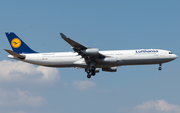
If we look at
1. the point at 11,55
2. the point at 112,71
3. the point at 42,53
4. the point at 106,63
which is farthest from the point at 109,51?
the point at 11,55

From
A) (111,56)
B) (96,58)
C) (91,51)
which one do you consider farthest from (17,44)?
(111,56)

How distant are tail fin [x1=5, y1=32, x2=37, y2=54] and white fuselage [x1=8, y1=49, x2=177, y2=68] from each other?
2.22m

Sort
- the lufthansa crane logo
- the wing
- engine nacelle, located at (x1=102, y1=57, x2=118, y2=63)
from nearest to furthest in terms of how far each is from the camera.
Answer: the wing < engine nacelle, located at (x1=102, y1=57, x2=118, y2=63) < the lufthansa crane logo

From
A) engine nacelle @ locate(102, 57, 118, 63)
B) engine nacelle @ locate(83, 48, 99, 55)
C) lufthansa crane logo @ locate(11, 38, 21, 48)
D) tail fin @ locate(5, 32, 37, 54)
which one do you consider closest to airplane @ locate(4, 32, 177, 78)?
engine nacelle @ locate(102, 57, 118, 63)

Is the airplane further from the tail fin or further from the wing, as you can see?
the tail fin

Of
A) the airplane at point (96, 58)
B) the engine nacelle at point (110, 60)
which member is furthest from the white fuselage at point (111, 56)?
the engine nacelle at point (110, 60)

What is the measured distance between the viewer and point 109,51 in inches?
2522

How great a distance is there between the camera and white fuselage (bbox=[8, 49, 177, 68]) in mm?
62531

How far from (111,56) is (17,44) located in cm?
2150

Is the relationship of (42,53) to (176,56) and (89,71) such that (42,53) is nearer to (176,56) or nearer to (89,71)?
(89,71)

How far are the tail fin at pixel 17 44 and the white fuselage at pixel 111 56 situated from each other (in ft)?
7.28

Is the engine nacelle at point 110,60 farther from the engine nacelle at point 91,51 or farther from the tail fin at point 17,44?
the tail fin at point 17,44

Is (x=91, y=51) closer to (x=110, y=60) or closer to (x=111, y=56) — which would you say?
(x=110, y=60)

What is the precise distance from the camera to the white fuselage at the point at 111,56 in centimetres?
6253
